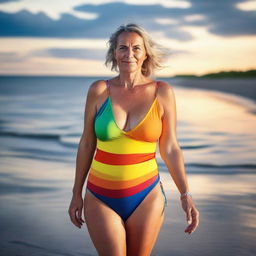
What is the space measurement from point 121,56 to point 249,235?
2.90m

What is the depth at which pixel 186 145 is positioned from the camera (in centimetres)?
1230

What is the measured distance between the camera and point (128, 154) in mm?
3037

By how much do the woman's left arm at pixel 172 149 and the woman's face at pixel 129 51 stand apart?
0.66 ft

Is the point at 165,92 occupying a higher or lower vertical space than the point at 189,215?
higher

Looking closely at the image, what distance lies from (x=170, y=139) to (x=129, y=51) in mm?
583

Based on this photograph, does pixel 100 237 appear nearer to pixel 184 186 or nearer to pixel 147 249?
pixel 147 249

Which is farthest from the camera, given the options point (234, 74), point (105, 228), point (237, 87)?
point (234, 74)

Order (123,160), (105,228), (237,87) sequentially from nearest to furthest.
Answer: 1. (105,228)
2. (123,160)
3. (237,87)

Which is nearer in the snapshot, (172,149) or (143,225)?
(143,225)

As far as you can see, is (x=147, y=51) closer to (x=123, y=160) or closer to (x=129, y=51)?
(x=129, y=51)

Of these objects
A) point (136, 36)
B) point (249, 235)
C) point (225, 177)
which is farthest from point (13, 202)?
point (136, 36)

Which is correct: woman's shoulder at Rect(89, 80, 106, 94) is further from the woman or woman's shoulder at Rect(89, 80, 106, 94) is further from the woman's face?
the woman's face

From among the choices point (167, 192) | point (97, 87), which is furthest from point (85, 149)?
point (167, 192)

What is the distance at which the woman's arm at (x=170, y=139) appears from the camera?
3.09m
